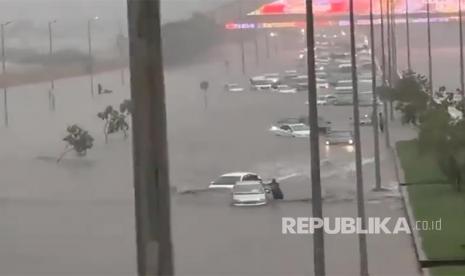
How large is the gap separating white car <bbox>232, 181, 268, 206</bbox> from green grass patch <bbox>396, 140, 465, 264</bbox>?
86 cm

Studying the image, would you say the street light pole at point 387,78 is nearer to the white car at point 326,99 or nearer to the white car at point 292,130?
the white car at point 326,99

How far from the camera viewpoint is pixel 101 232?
171 inches

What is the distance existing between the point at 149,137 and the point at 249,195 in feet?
12.2

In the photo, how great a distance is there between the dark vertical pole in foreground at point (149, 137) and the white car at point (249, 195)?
11.8ft

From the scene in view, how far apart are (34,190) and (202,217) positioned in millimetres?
961

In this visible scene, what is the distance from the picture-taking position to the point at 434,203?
502cm

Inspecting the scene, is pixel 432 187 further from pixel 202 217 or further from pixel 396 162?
pixel 202 217

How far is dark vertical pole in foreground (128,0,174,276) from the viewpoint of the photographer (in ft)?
3.13

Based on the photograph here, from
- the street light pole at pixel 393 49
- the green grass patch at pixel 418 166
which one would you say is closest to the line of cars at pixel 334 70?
the green grass patch at pixel 418 166

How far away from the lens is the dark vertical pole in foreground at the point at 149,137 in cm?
95

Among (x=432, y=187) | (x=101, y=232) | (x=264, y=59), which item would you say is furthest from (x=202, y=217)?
(x=432, y=187)

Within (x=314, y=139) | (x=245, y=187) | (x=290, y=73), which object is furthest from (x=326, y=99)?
(x=314, y=139)

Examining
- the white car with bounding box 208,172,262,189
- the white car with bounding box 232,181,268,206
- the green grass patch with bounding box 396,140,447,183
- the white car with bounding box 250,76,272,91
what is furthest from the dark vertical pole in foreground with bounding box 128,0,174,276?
the green grass patch with bounding box 396,140,447,183

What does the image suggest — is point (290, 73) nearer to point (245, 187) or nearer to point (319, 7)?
point (319, 7)
